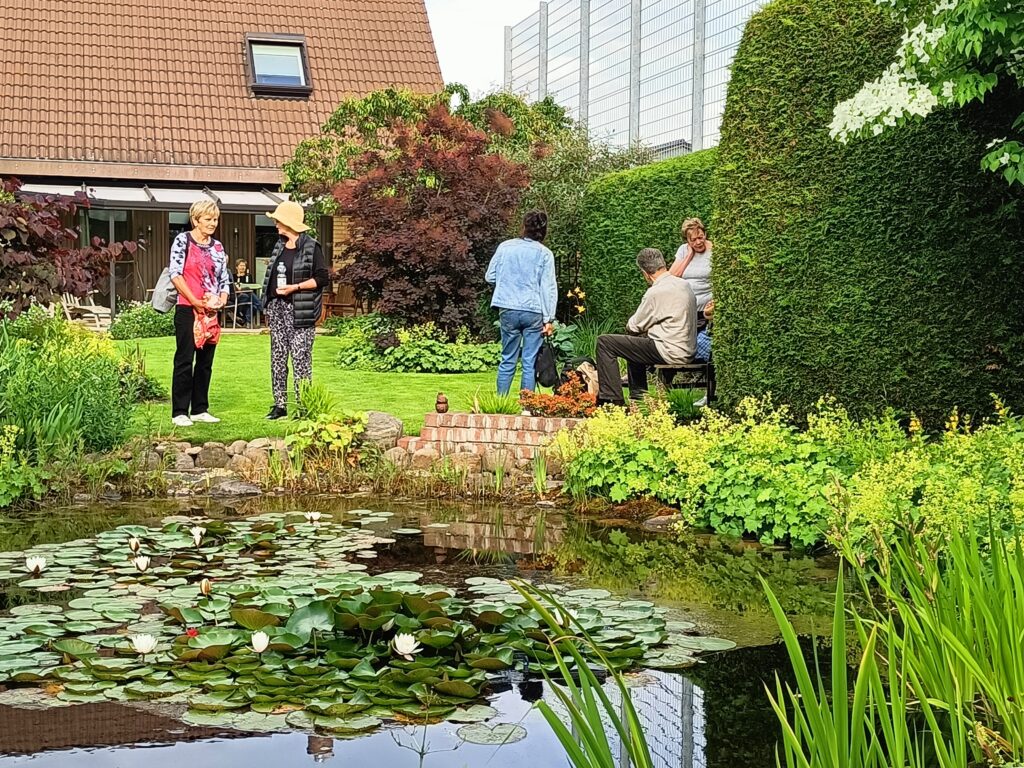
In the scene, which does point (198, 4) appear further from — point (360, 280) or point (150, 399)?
point (150, 399)

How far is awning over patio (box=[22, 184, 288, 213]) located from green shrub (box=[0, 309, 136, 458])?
37.8 ft

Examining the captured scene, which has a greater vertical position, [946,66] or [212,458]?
[946,66]

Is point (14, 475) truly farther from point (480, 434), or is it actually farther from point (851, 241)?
point (851, 241)

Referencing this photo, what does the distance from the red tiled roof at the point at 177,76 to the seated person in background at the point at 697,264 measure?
1301 cm

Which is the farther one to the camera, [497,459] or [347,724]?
[497,459]

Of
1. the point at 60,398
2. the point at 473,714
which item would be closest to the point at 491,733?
the point at 473,714

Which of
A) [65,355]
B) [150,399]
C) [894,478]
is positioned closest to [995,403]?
[894,478]

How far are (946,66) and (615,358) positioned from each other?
158 inches

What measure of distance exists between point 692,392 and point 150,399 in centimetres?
502

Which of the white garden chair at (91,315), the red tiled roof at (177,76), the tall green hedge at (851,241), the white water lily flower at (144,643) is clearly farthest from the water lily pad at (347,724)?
the red tiled roof at (177,76)

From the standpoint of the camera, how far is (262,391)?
1218 cm

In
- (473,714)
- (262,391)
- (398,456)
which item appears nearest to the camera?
(473,714)

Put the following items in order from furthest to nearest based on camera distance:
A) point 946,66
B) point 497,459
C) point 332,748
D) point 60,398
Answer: point 497,459 → point 60,398 → point 946,66 → point 332,748

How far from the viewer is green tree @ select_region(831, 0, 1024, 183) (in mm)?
5746
